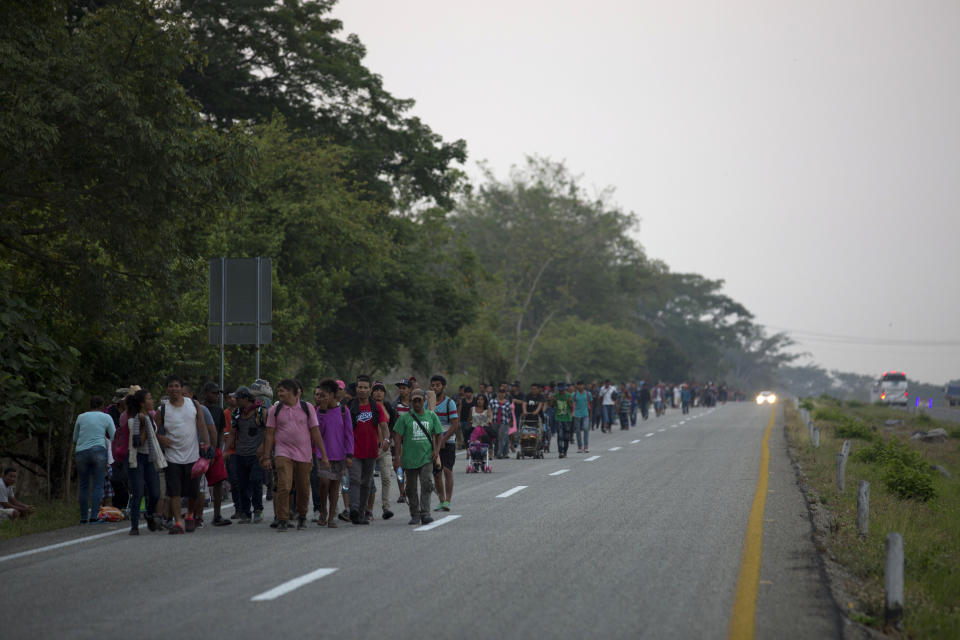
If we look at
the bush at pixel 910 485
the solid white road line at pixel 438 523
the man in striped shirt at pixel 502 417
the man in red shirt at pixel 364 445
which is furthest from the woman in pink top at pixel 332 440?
the man in striped shirt at pixel 502 417

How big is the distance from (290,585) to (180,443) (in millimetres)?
4910

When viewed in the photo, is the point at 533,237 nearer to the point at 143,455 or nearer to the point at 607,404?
the point at 607,404

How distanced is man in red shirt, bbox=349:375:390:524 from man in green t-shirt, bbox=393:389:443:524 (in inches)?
12.9

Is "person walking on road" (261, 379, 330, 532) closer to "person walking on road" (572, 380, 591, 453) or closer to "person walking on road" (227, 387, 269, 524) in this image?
"person walking on road" (227, 387, 269, 524)

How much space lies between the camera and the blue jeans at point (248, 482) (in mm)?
14000

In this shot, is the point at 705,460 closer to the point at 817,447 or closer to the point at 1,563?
the point at 817,447

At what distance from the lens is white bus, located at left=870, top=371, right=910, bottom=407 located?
331ft

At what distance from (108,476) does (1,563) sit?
4.44 meters

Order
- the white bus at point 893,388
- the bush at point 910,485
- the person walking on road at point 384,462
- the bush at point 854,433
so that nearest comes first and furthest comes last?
the person walking on road at point 384,462 < the bush at point 910,485 < the bush at point 854,433 < the white bus at point 893,388

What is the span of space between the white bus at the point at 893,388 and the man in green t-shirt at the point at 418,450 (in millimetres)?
93224

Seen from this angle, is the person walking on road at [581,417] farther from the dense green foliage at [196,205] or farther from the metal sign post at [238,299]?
the metal sign post at [238,299]

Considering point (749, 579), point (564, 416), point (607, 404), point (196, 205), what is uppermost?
point (196, 205)

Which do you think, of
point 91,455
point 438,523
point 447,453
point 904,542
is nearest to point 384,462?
point 447,453

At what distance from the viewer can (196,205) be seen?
17.5 m
